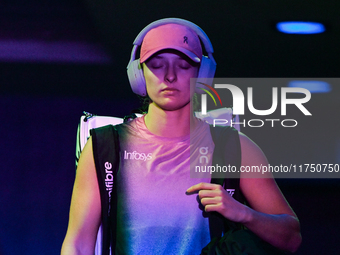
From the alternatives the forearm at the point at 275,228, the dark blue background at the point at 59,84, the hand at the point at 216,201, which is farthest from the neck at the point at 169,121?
the dark blue background at the point at 59,84

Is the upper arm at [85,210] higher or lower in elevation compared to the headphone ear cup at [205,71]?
lower

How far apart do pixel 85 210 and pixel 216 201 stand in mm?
502

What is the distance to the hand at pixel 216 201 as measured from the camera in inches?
44.4

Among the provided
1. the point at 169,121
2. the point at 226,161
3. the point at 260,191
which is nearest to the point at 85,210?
the point at 169,121

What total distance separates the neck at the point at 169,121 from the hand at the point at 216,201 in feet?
1.04

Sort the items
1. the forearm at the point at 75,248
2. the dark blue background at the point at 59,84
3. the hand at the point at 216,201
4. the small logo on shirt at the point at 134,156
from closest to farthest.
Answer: the hand at the point at 216,201
the forearm at the point at 75,248
the small logo on shirt at the point at 134,156
the dark blue background at the point at 59,84

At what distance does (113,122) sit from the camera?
1500mm

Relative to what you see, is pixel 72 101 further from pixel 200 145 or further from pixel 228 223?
pixel 228 223

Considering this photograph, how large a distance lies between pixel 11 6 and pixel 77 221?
4.70 ft

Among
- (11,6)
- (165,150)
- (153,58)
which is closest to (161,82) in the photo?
(153,58)

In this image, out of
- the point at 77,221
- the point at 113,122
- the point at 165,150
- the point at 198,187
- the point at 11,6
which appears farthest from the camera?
the point at 11,6

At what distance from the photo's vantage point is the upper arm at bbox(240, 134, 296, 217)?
132cm

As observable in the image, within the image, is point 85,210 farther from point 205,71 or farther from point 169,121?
point 205,71

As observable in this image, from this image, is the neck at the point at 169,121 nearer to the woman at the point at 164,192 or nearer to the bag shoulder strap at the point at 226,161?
the woman at the point at 164,192
